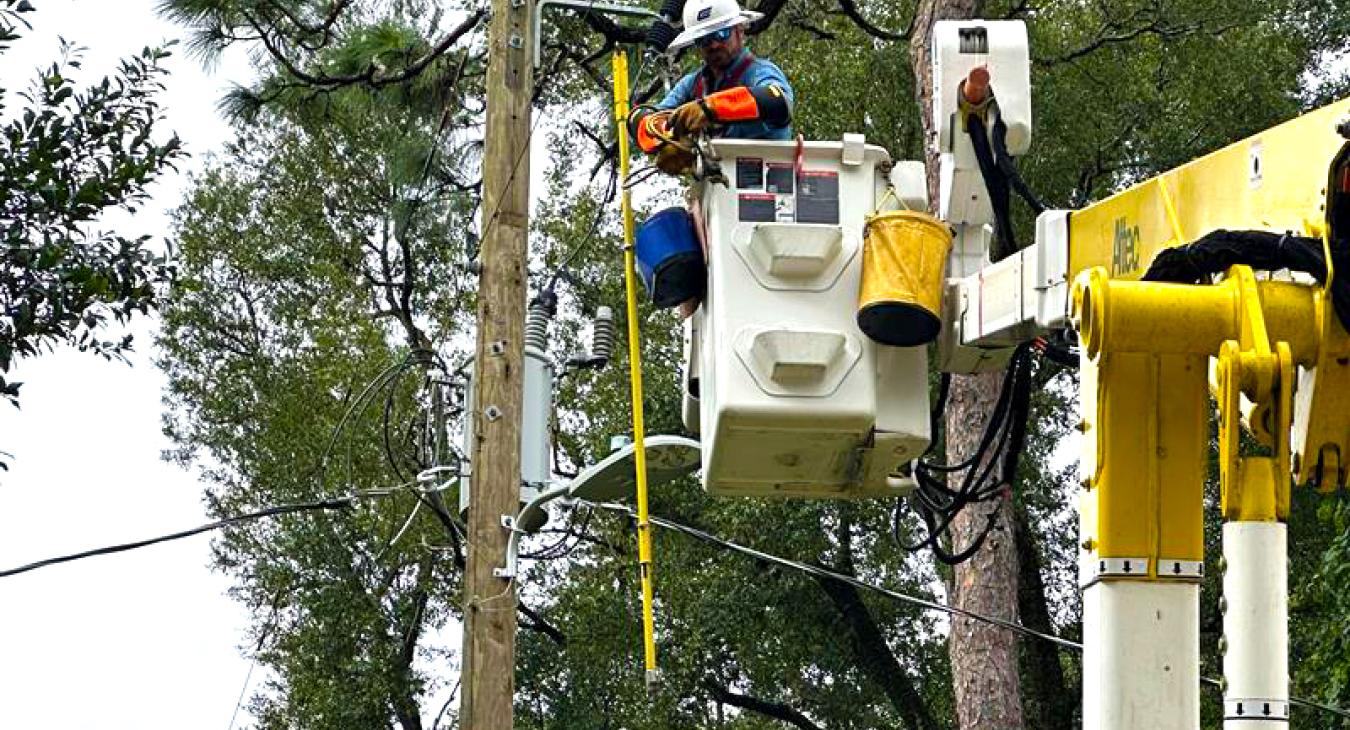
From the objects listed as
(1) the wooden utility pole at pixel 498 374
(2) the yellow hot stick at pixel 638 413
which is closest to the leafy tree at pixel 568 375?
(1) the wooden utility pole at pixel 498 374

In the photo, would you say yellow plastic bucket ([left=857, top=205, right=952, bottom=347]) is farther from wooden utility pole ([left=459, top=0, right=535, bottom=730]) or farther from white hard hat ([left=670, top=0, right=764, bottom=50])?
wooden utility pole ([left=459, top=0, right=535, bottom=730])

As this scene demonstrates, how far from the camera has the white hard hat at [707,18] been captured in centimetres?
797

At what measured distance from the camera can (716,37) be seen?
801 cm

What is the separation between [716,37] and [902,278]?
1.62m

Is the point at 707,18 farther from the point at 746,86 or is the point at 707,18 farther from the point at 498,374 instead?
the point at 498,374

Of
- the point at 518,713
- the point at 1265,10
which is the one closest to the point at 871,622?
the point at 518,713

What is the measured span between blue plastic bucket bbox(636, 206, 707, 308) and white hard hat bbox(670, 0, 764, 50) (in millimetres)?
757

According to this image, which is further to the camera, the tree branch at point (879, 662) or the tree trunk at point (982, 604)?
the tree branch at point (879, 662)

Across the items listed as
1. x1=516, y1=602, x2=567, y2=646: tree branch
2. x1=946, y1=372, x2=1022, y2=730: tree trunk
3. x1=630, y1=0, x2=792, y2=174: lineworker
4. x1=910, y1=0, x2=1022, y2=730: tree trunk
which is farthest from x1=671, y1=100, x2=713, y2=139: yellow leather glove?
x1=516, y1=602, x2=567, y2=646: tree branch

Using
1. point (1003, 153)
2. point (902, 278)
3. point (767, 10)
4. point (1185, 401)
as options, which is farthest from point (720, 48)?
point (767, 10)

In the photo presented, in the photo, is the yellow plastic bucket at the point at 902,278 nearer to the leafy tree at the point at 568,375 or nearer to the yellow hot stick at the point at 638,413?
the yellow hot stick at the point at 638,413

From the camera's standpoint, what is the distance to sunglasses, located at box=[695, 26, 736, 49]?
7992 millimetres

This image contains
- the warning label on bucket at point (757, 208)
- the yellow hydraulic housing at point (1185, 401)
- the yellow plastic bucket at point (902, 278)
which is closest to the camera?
the yellow hydraulic housing at point (1185, 401)

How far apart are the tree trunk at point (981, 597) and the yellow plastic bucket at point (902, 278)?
294 inches
